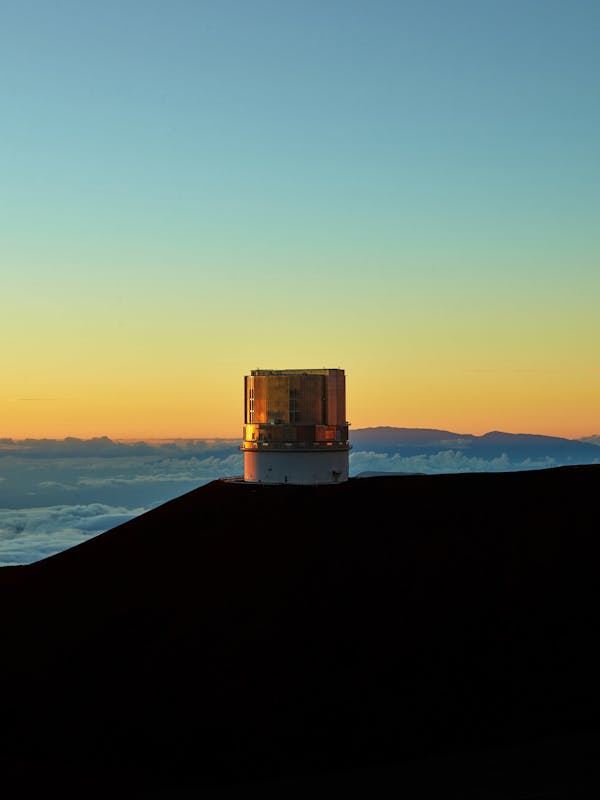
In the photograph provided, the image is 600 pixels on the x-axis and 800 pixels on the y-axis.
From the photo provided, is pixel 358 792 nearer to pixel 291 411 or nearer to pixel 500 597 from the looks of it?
pixel 500 597

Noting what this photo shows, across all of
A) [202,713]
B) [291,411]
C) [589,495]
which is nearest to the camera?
[202,713]

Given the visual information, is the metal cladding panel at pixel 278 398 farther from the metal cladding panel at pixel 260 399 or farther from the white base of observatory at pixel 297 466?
the white base of observatory at pixel 297 466

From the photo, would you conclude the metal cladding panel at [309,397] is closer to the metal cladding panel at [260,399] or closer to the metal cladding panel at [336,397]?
the metal cladding panel at [336,397]

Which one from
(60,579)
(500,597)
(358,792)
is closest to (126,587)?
(60,579)

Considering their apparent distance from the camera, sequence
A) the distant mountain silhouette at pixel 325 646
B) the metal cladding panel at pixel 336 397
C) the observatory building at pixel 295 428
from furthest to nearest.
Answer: the metal cladding panel at pixel 336 397, the observatory building at pixel 295 428, the distant mountain silhouette at pixel 325 646

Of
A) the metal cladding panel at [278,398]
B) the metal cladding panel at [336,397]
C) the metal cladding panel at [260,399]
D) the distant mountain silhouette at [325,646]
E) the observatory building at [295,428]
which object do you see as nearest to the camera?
the distant mountain silhouette at [325,646]

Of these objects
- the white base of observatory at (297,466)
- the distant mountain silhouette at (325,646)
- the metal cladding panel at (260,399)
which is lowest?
the distant mountain silhouette at (325,646)

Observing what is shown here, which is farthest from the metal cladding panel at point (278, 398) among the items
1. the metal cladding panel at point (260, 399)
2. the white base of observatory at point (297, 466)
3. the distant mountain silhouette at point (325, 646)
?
the distant mountain silhouette at point (325, 646)

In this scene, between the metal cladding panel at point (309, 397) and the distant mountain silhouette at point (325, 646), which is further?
the metal cladding panel at point (309, 397)

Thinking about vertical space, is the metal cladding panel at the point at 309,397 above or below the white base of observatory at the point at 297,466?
above
